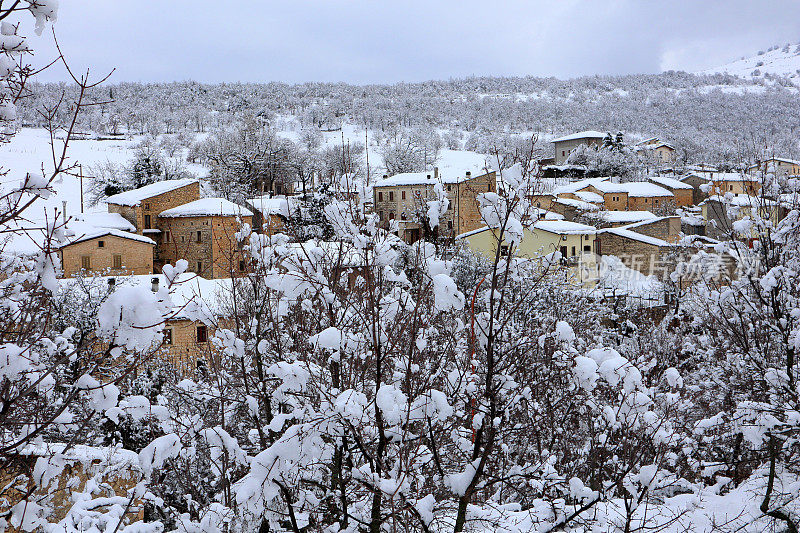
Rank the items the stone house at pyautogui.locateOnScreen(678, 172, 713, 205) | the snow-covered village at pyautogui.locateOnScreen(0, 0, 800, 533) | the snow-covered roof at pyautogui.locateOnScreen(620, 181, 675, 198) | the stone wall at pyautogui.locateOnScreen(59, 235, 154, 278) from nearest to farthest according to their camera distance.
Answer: the snow-covered village at pyautogui.locateOnScreen(0, 0, 800, 533) < the stone wall at pyautogui.locateOnScreen(59, 235, 154, 278) < the snow-covered roof at pyautogui.locateOnScreen(620, 181, 675, 198) < the stone house at pyautogui.locateOnScreen(678, 172, 713, 205)

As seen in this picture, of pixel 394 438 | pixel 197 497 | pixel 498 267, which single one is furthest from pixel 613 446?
pixel 197 497

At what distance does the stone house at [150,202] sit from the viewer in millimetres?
35156

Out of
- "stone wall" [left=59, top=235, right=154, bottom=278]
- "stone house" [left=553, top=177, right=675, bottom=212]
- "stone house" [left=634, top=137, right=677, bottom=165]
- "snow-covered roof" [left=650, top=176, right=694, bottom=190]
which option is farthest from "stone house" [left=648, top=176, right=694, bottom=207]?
"stone wall" [left=59, top=235, right=154, bottom=278]

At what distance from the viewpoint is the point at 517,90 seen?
156 meters

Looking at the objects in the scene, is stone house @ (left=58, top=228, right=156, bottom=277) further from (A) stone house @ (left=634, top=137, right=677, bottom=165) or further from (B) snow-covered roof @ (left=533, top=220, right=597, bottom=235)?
(A) stone house @ (left=634, top=137, right=677, bottom=165)

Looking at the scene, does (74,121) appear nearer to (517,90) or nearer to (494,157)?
(494,157)

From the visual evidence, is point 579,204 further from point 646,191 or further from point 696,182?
point 696,182

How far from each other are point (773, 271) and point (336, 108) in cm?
11025

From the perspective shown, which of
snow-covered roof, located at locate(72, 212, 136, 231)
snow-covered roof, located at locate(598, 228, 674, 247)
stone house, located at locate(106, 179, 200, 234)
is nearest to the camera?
snow-covered roof, located at locate(72, 212, 136, 231)

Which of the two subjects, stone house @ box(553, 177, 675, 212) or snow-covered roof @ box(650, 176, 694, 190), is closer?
stone house @ box(553, 177, 675, 212)

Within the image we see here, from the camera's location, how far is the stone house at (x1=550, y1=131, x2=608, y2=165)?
247 ft

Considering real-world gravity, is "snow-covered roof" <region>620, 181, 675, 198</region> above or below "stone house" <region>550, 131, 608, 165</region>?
below

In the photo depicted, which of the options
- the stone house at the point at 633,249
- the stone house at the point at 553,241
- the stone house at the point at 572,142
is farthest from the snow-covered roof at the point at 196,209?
the stone house at the point at 572,142

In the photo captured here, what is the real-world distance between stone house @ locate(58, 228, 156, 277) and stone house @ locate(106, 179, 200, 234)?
382cm
